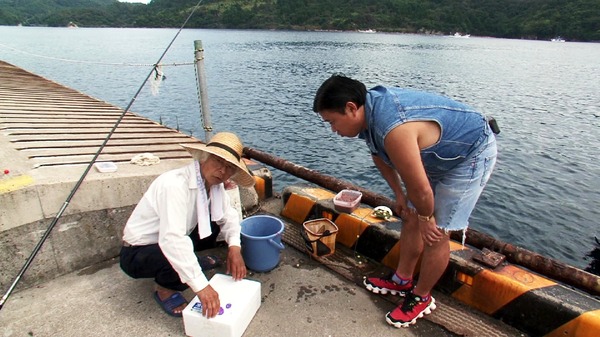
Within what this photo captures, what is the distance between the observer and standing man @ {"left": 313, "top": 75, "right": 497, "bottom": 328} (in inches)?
83.2

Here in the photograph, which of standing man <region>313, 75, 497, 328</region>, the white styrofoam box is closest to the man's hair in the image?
standing man <region>313, 75, 497, 328</region>

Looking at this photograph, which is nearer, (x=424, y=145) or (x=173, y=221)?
(x=424, y=145)

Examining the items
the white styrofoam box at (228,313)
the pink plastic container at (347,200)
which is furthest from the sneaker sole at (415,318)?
the pink plastic container at (347,200)

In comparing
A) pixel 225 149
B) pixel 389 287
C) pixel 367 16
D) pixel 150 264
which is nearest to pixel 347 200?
pixel 389 287

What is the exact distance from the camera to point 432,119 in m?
2.17

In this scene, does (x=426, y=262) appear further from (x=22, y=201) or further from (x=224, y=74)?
(x=224, y=74)

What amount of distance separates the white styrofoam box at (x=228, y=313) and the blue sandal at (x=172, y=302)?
254mm

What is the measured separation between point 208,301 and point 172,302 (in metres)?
0.55

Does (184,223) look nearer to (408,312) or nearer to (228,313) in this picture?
(228,313)

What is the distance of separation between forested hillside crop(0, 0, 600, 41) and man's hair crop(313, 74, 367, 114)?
105079mm

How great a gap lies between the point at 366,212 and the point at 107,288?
2588 millimetres

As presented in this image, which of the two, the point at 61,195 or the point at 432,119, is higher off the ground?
the point at 432,119

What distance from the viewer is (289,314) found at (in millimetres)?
2855

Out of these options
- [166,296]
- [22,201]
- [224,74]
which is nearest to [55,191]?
[22,201]
